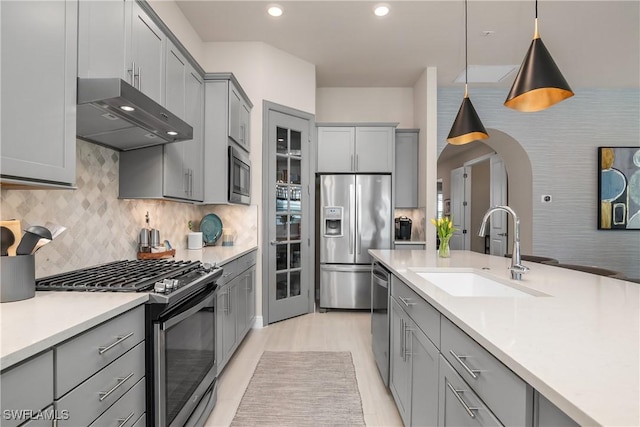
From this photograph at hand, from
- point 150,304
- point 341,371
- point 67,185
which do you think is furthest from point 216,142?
point 341,371

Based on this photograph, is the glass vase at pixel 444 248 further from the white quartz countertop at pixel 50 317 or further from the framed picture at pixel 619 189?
the framed picture at pixel 619 189

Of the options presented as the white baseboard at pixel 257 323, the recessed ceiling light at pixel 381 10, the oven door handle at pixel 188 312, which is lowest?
the white baseboard at pixel 257 323

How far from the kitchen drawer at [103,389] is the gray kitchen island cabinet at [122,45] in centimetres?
119

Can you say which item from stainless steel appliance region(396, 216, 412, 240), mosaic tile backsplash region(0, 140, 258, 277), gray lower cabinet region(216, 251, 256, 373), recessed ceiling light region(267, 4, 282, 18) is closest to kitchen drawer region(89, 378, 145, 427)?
mosaic tile backsplash region(0, 140, 258, 277)

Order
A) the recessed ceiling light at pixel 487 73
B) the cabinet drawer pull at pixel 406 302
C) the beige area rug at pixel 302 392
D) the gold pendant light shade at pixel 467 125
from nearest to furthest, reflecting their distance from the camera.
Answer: the cabinet drawer pull at pixel 406 302 < the beige area rug at pixel 302 392 < the gold pendant light shade at pixel 467 125 < the recessed ceiling light at pixel 487 73

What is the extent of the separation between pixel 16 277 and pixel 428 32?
154 inches

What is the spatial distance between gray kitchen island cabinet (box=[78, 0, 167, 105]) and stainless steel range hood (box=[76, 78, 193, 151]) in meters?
0.13

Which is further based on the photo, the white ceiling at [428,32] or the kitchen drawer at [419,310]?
the white ceiling at [428,32]

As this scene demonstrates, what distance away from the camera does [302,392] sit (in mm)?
2369

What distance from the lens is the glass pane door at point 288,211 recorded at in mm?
3961

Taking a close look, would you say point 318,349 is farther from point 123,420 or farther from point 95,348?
point 95,348

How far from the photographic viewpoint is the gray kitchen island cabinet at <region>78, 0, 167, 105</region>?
4.95 feet

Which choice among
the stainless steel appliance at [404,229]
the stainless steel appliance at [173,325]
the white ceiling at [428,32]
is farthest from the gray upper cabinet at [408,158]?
the stainless steel appliance at [173,325]

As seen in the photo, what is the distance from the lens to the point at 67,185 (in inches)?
53.5
